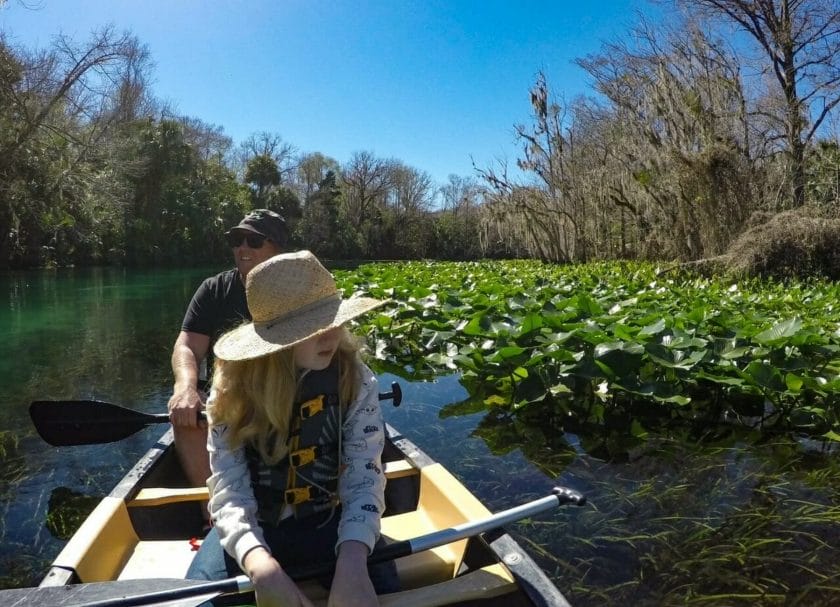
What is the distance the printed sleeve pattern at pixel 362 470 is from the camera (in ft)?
5.03

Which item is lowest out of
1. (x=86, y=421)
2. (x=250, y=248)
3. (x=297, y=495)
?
(x=86, y=421)

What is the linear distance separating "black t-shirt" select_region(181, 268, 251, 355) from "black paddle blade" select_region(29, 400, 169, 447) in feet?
1.62

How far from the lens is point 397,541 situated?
168 cm

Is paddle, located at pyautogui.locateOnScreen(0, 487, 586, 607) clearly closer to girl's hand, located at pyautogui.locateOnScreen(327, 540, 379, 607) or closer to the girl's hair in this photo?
girl's hand, located at pyautogui.locateOnScreen(327, 540, 379, 607)

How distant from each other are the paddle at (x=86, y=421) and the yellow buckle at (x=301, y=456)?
1.45m

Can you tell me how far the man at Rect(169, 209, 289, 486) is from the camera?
2.80 m

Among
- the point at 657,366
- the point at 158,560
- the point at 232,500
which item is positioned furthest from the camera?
the point at 657,366

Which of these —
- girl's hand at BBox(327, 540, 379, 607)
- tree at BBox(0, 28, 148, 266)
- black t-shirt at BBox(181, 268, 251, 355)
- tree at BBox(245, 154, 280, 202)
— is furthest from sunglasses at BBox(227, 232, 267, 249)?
tree at BBox(245, 154, 280, 202)

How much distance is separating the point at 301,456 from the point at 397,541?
13.8 inches

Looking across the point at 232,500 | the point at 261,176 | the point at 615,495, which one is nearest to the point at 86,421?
the point at 232,500

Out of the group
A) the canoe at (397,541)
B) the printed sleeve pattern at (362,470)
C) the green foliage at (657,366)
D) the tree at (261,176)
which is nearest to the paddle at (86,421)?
the canoe at (397,541)

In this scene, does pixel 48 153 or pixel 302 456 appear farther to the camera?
pixel 48 153

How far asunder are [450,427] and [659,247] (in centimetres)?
1137

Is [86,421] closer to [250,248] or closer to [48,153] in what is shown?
[250,248]
